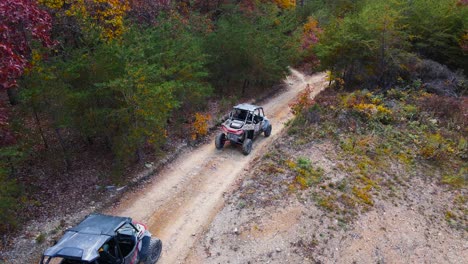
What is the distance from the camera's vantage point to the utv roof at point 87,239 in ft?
24.2

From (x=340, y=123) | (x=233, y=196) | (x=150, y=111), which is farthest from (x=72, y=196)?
(x=340, y=123)

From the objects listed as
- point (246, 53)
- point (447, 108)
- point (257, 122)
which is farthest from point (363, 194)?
point (246, 53)

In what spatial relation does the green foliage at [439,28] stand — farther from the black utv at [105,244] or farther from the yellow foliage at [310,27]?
the black utv at [105,244]

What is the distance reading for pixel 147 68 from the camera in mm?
13016

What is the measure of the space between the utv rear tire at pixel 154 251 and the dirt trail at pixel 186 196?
286mm

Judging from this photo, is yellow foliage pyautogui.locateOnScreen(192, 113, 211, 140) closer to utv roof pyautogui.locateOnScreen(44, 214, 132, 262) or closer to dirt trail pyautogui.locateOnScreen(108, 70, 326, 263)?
dirt trail pyautogui.locateOnScreen(108, 70, 326, 263)

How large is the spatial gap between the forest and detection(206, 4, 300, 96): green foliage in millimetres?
71

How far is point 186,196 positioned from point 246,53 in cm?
1143

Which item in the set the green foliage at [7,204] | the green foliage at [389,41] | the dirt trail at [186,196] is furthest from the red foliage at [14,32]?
the green foliage at [389,41]

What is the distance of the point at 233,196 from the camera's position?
42.4 feet

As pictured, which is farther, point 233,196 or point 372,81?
point 372,81

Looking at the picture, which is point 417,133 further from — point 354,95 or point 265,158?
point 265,158

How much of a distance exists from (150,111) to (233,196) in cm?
440

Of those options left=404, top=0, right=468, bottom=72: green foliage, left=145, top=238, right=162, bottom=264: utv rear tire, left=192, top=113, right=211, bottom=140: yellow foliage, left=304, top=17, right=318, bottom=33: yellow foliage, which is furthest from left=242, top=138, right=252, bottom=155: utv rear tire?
left=304, top=17, right=318, bottom=33: yellow foliage
